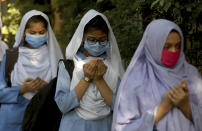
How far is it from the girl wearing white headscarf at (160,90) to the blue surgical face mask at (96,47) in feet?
1.66

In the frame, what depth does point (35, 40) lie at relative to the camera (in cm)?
464

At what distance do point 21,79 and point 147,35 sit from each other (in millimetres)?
1820

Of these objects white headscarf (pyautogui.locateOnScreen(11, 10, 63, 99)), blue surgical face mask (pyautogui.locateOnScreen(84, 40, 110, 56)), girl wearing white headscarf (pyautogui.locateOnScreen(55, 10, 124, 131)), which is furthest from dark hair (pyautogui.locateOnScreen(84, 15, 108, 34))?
white headscarf (pyautogui.locateOnScreen(11, 10, 63, 99))

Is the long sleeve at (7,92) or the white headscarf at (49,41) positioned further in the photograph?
the white headscarf at (49,41)

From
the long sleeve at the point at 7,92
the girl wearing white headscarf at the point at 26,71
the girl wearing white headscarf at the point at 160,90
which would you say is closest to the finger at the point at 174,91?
the girl wearing white headscarf at the point at 160,90

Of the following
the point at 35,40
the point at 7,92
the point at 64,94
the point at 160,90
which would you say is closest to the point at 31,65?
the point at 35,40

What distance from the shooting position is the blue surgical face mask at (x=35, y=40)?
15.2 ft

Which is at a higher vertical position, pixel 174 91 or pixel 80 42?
pixel 80 42

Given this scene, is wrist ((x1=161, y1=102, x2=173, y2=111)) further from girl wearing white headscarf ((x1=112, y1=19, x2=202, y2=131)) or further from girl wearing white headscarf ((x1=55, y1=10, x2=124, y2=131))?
girl wearing white headscarf ((x1=55, y1=10, x2=124, y2=131))

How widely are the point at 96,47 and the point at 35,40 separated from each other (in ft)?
3.66

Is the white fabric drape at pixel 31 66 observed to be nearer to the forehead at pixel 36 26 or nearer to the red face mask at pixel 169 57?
the forehead at pixel 36 26

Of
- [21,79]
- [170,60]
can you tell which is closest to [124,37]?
[21,79]

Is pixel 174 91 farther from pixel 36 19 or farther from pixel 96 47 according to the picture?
Result: pixel 36 19

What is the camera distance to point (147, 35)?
333cm
